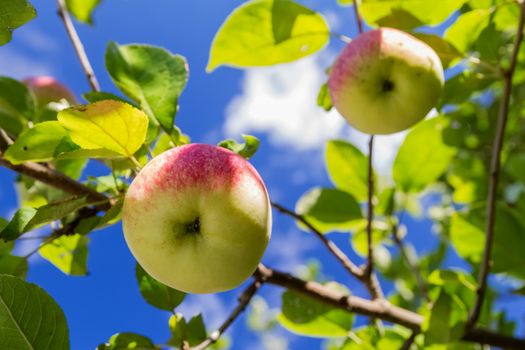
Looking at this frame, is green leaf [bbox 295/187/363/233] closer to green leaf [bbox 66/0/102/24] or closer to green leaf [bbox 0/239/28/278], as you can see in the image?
green leaf [bbox 0/239/28/278]

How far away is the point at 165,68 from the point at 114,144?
0.25m

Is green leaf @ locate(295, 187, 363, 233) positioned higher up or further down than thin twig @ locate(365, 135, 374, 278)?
further down

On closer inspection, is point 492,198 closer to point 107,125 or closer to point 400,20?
point 400,20

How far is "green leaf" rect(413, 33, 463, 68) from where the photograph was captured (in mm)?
1392

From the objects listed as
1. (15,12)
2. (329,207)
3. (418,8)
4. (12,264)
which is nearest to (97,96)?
(15,12)

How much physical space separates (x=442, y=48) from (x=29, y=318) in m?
1.12

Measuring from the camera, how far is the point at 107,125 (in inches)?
36.7

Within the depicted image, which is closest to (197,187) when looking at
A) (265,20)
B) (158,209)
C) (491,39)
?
(158,209)

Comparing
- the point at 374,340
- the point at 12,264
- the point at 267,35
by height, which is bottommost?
the point at 374,340

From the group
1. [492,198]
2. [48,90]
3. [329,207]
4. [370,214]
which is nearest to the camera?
[492,198]

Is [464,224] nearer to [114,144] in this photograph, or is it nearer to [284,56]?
[284,56]

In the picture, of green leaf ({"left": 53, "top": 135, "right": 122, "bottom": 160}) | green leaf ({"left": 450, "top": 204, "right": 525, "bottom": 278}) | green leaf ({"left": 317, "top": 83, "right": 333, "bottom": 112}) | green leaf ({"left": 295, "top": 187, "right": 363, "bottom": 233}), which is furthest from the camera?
green leaf ({"left": 295, "top": 187, "right": 363, "bottom": 233})

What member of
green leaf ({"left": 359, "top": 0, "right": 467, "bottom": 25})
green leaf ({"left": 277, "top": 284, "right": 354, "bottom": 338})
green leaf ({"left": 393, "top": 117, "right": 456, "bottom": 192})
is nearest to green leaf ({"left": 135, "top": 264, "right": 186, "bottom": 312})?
green leaf ({"left": 277, "top": 284, "right": 354, "bottom": 338})

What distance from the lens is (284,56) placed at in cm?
142
